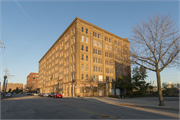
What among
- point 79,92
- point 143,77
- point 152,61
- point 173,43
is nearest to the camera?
point 173,43

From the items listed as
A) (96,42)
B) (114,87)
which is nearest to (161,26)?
(96,42)

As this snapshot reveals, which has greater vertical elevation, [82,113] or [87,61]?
[87,61]

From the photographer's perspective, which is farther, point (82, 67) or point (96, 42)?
point (96, 42)

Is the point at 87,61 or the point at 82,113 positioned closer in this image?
the point at 82,113

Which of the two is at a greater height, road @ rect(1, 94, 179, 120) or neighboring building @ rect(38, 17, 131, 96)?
neighboring building @ rect(38, 17, 131, 96)

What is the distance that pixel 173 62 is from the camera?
15539mm

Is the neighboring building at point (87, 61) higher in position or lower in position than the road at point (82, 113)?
higher

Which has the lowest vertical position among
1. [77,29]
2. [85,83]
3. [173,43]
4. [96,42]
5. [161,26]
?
[85,83]

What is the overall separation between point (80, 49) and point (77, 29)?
676cm

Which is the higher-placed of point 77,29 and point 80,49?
point 77,29

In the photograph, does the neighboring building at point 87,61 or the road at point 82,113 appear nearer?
the road at point 82,113

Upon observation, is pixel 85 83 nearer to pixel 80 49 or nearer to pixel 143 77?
pixel 80 49

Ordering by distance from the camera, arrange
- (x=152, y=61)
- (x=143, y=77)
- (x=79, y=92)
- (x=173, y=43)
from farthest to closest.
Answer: (x=143, y=77) → (x=79, y=92) → (x=152, y=61) → (x=173, y=43)

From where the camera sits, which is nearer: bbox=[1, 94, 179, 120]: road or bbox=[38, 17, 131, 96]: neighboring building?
bbox=[1, 94, 179, 120]: road
